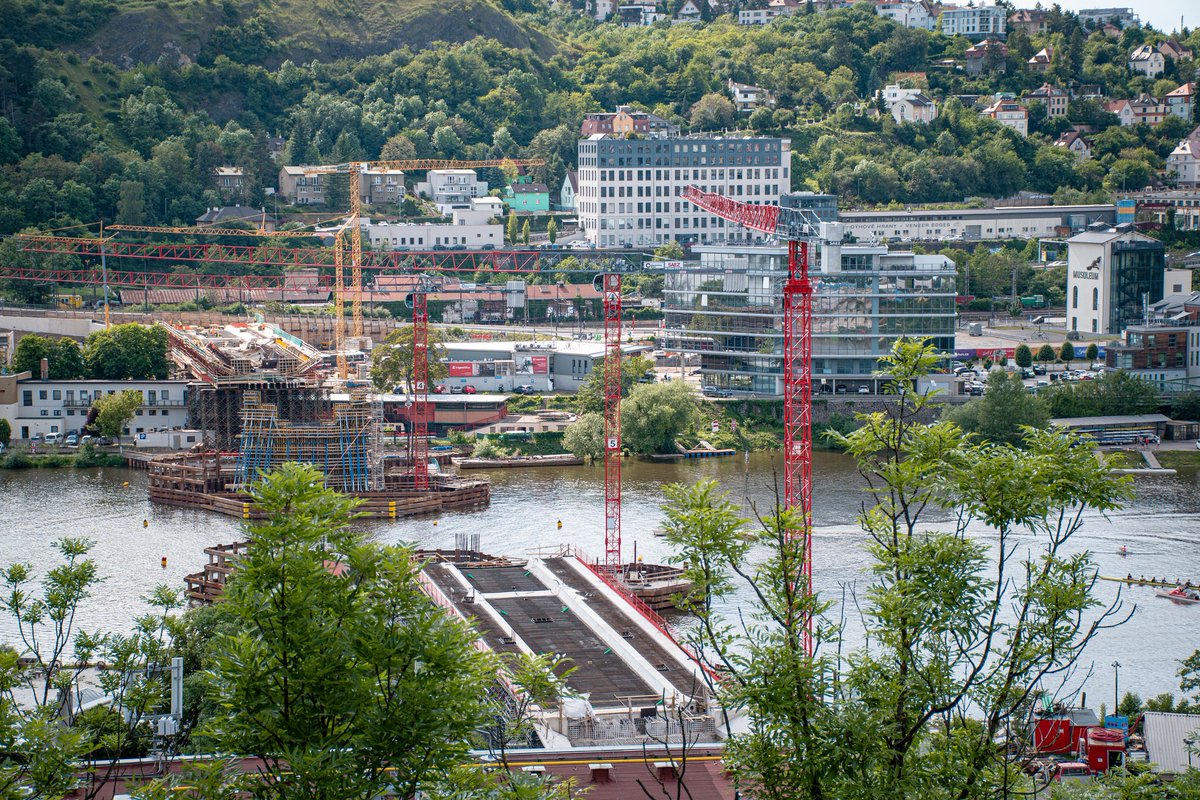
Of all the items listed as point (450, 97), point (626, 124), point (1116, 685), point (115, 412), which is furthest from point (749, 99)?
point (1116, 685)

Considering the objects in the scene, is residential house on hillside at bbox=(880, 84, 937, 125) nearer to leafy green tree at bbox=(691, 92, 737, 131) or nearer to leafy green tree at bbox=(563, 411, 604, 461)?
leafy green tree at bbox=(691, 92, 737, 131)

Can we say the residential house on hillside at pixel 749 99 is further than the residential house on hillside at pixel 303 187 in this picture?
Yes

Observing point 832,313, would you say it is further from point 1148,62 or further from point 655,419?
point 1148,62

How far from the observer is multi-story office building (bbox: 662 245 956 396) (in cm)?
2394

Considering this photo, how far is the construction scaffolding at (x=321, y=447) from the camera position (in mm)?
19453

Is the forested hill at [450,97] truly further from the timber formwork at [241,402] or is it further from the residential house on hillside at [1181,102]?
the timber formwork at [241,402]

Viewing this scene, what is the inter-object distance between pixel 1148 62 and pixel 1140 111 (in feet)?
13.6

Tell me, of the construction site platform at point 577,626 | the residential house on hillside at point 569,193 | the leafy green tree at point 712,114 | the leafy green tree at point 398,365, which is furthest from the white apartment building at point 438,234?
the construction site platform at point 577,626

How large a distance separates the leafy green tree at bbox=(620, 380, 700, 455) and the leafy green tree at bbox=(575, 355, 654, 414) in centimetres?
70

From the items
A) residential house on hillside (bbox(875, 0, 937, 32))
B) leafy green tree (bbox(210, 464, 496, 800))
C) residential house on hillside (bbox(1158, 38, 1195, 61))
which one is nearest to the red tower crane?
leafy green tree (bbox(210, 464, 496, 800))

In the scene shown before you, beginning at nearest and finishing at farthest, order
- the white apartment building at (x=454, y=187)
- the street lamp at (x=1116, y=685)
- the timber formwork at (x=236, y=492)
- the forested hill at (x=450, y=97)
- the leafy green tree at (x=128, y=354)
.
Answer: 1. the street lamp at (x=1116, y=685)
2. the timber formwork at (x=236, y=492)
3. the leafy green tree at (x=128, y=354)
4. the forested hill at (x=450, y=97)
5. the white apartment building at (x=454, y=187)

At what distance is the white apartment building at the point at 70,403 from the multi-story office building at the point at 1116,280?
1508 centimetres

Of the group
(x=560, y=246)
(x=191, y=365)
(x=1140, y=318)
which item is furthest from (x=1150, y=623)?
(x=560, y=246)

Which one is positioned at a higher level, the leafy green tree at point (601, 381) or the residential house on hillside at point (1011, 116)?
the residential house on hillside at point (1011, 116)
